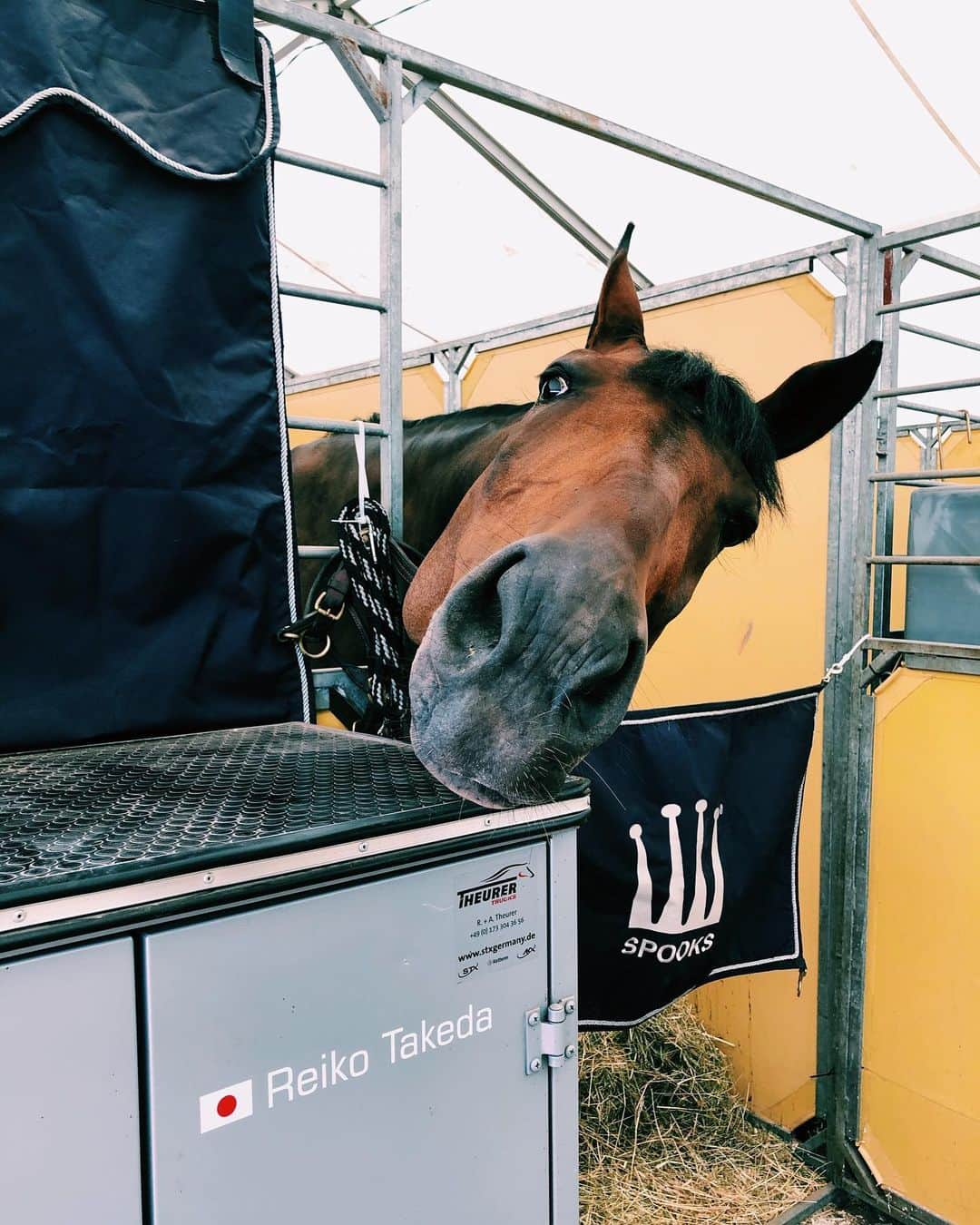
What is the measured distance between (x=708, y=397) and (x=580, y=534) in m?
0.49

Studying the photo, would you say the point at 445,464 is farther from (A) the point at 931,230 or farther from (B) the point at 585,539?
(A) the point at 931,230

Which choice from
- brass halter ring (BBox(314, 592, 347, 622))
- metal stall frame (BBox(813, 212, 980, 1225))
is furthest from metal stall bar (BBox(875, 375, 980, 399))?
brass halter ring (BBox(314, 592, 347, 622))

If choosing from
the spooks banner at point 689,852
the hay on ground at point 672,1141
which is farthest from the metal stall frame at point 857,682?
the spooks banner at point 689,852

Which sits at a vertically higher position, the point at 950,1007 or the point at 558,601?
the point at 558,601

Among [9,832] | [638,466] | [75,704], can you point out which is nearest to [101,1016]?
A: [9,832]

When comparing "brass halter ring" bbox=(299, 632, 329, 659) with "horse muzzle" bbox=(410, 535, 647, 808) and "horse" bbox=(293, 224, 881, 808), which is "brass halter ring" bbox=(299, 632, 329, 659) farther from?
"horse muzzle" bbox=(410, 535, 647, 808)

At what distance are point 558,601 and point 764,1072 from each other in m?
2.67

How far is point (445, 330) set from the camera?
4.70 m

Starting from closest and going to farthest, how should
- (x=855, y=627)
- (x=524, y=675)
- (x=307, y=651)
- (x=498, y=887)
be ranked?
(x=524, y=675), (x=498, y=887), (x=307, y=651), (x=855, y=627)

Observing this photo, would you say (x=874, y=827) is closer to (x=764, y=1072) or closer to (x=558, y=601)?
(x=764, y=1072)

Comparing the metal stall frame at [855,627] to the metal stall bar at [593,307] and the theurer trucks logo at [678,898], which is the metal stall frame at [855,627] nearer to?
the metal stall bar at [593,307]

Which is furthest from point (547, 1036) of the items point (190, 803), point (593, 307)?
point (593, 307)

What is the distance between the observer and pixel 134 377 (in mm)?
1438

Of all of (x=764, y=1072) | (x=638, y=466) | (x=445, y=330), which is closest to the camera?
(x=638, y=466)
